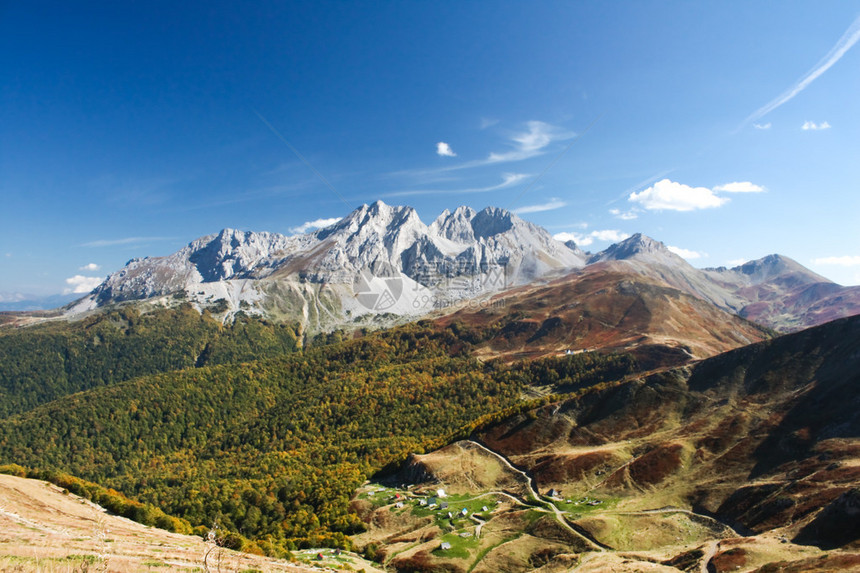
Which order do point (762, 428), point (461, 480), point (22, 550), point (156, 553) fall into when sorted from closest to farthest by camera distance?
point (22, 550) < point (156, 553) < point (762, 428) < point (461, 480)

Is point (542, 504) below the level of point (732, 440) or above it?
below

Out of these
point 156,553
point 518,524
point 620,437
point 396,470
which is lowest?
point 396,470

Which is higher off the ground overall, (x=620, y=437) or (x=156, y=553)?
(x=156, y=553)

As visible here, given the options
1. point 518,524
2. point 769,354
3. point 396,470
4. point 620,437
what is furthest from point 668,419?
point 396,470

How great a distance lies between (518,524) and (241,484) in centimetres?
11091

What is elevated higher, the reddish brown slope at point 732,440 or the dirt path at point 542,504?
the reddish brown slope at point 732,440

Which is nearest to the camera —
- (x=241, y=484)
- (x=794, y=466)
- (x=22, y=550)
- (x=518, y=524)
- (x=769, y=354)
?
(x=22, y=550)

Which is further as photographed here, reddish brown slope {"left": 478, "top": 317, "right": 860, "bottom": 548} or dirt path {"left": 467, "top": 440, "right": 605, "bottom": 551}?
dirt path {"left": 467, "top": 440, "right": 605, "bottom": 551}

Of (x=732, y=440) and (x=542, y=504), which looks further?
(x=732, y=440)

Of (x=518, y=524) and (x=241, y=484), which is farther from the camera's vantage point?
(x=241, y=484)

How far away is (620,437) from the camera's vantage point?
114 meters

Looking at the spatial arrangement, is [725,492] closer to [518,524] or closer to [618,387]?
[518,524]

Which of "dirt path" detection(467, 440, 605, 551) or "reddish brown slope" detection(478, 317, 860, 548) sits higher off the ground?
"reddish brown slope" detection(478, 317, 860, 548)

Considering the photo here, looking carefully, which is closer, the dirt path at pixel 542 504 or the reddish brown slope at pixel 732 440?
the reddish brown slope at pixel 732 440
